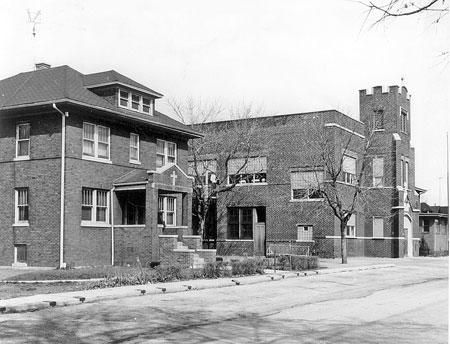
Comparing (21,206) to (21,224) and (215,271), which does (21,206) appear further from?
(215,271)

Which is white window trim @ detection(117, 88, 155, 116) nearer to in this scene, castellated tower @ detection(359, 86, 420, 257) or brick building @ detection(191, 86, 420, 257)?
brick building @ detection(191, 86, 420, 257)

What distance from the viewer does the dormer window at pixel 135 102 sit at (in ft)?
97.8

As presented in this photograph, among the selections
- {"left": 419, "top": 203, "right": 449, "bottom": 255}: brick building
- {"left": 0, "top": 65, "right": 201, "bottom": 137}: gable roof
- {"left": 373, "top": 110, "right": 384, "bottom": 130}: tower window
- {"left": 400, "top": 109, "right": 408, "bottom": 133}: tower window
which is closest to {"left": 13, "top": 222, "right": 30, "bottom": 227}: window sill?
{"left": 0, "top": 65, "right": 201, "bottom": 137}: gable roof

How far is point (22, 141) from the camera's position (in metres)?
27.1

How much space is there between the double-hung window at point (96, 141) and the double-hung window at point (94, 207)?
65.5 inches

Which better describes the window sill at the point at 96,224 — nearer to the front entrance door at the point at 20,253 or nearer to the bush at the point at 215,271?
the front entrance door at the point at 20,253

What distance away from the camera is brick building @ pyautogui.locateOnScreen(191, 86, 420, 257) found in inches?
1590

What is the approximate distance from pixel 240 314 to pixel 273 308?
134cm

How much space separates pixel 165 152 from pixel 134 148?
2763 millimetres

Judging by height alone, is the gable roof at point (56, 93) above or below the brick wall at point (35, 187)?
above

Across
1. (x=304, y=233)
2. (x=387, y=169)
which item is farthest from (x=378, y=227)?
(x=304, y=233)

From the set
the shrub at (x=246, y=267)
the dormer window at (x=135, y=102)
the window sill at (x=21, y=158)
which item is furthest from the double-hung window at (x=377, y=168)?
the window sill at (x=21, y=158)

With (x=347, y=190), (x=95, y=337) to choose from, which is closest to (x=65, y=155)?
(x=95, y=337)

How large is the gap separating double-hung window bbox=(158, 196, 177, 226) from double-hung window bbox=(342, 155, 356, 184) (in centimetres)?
1490
